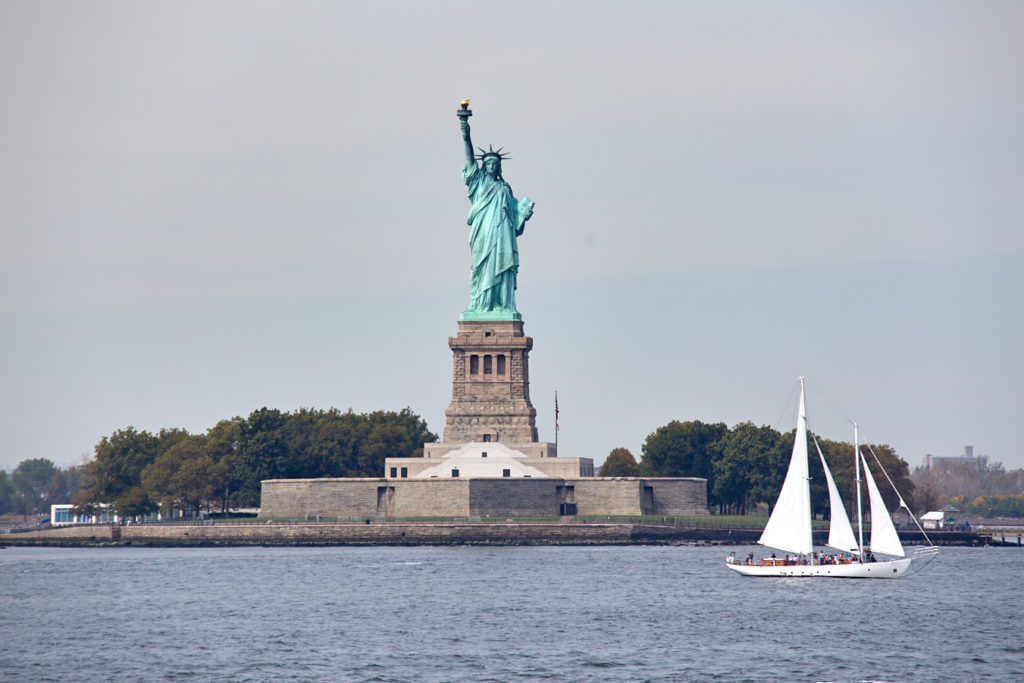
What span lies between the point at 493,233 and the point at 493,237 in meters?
0.29

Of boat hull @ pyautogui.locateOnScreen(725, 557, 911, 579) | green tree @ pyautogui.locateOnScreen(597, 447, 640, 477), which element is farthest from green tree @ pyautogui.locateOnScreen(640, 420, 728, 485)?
boat hull @ pyautogui.locateOnScreen(725, 557, 911, 579)

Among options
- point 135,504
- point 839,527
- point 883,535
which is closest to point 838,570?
point 839,527

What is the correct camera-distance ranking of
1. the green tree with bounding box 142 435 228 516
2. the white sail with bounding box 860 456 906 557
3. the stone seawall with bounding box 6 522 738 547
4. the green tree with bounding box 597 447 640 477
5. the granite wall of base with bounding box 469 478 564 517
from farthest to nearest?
the green tree with bounding box 597 447 640 477 < the green tree with bounding box 142 435 228 516 < the granite wall of base with bounding box 469 478 564 517 < the stone seawall with bounding box 6 522 738 547 < the white sail with bounding box 860 456 906 557

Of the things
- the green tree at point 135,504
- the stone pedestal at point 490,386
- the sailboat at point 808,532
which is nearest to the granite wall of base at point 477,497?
the stone pedestal at point 490,386

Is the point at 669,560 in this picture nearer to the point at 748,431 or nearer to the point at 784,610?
the point at 784,610

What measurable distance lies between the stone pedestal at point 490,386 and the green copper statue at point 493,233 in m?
1.48

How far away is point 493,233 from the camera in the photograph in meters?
123

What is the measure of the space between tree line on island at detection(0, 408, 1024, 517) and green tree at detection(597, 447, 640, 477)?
42.4 feet

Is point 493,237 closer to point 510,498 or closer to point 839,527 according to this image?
point 510,498

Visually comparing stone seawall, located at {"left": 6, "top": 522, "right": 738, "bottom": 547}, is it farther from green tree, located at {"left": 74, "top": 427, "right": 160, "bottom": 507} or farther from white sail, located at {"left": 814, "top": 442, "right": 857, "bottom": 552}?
white sail, located at {"left": 814, "top": 442, "right": 857, "bottom": 552}

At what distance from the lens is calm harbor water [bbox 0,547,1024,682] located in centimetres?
5653

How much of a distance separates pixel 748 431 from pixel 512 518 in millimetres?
27108

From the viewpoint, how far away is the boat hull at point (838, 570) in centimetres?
8419

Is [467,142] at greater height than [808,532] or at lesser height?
greater
